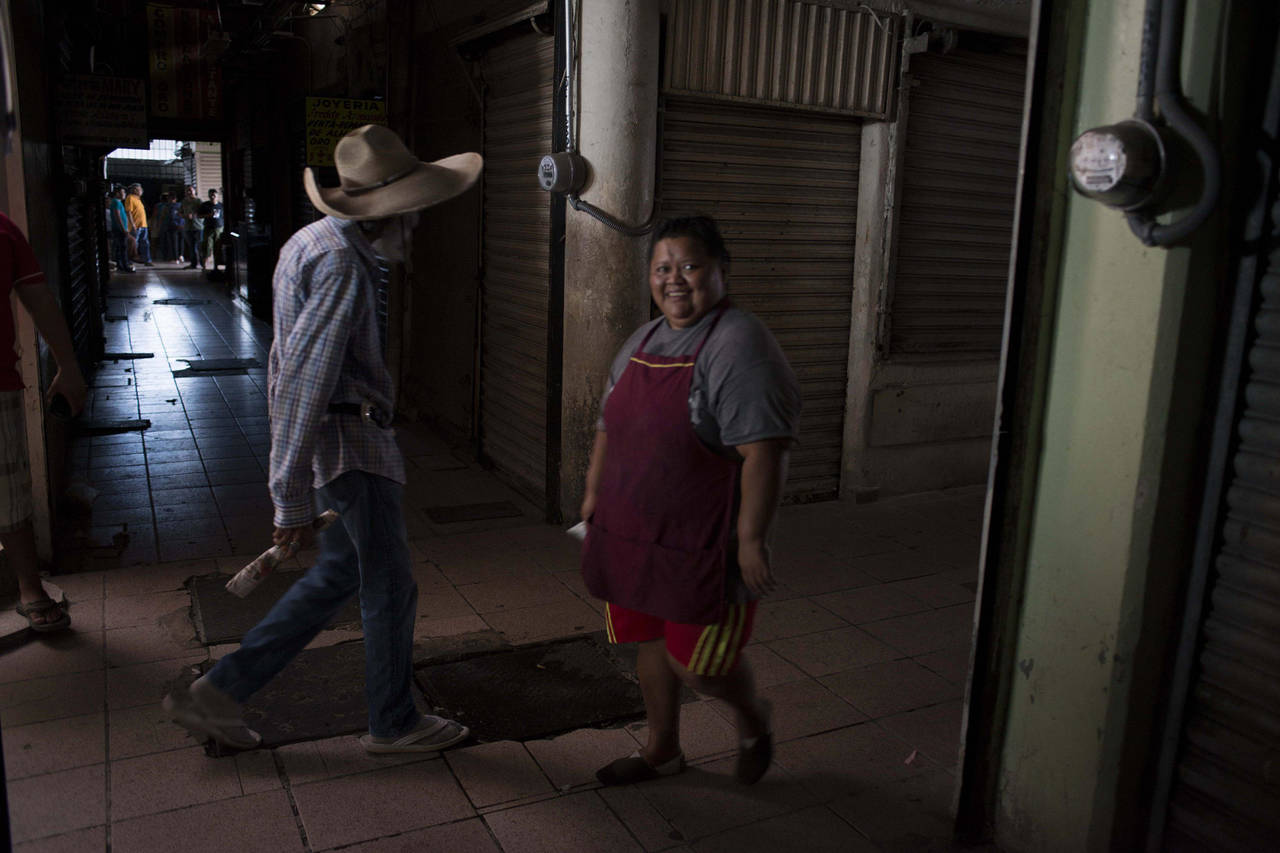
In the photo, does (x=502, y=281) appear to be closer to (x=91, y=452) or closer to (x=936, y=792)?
(x=91, y=452)

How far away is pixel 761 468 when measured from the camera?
2904mm

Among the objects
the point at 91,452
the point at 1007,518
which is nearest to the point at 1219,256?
the point at 1007,518

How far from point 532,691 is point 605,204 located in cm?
299

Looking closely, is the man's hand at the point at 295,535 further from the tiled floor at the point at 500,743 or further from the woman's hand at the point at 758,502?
the woman's hand at the point at 758,502

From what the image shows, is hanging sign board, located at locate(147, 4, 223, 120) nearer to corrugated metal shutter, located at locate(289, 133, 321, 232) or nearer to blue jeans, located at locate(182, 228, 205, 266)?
corrugated metal shutter, located at locate(289, 133, 321, 232)

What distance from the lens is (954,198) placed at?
23.7 ft

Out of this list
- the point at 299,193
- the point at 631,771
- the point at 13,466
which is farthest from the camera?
the point at 299,193

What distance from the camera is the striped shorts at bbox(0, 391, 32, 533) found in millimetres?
4195

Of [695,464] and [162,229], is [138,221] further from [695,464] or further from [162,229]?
[695,464]

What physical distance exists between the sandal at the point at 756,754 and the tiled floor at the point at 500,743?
78 mm

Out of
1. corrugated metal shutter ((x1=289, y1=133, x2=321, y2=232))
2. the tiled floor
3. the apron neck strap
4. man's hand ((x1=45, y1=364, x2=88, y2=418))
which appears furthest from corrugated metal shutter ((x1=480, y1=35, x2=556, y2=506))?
corrugated metal shutter ((x1=289, y1=133, x2=321, y2=232))

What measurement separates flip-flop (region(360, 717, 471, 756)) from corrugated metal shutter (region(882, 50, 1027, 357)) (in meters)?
4.49

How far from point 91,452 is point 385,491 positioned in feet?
17.9

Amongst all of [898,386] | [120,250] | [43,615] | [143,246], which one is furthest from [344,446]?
[143,246]
